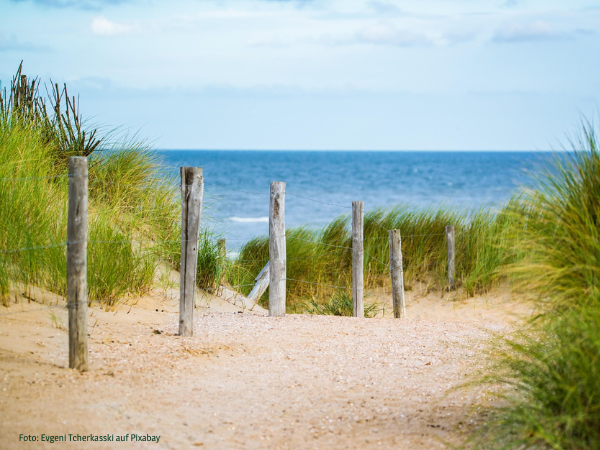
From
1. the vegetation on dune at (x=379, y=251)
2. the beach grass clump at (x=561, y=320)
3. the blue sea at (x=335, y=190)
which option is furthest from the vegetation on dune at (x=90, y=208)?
the blue sea at (x=335, y=190)

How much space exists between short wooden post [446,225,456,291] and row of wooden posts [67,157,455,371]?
1.86 meters

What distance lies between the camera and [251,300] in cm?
→ 782

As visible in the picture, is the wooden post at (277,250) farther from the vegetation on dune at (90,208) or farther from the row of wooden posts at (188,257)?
the vegetation on dune at (90,208)

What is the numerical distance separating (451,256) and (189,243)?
16.1 feet

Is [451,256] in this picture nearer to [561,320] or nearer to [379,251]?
[379,251]

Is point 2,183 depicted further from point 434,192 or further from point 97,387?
point 434,192

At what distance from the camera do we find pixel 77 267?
13.6 feet

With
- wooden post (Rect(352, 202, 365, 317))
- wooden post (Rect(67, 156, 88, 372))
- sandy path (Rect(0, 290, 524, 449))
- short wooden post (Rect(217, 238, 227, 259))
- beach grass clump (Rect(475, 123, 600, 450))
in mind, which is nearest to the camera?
beach grass clump (Rect(475, 123, 600, 450))

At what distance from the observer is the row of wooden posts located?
4.13 m

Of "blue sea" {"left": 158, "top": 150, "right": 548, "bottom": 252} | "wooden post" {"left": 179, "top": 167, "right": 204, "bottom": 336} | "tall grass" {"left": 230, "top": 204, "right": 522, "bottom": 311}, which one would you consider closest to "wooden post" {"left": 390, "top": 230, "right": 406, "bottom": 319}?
"tall grass" {"left": 230, "top": 204, "right": 522, "bottom": 311}

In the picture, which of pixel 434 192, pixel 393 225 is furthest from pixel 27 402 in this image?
pixel 434 192

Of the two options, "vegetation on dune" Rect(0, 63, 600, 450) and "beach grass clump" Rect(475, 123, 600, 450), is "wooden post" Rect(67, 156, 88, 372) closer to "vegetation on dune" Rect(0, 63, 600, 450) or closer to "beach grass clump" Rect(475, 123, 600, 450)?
"vegetation on dune" Rect(0, 63, 600, 450)

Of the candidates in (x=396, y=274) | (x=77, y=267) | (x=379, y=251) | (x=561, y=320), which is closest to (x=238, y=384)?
(x=77, y=267)

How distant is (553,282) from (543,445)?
34.3 inches
